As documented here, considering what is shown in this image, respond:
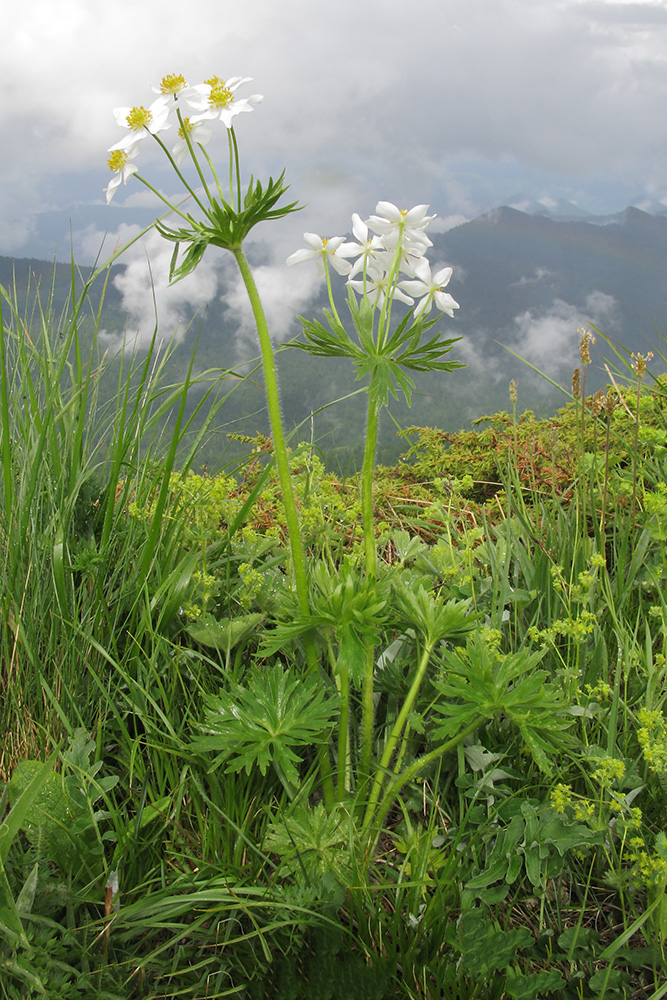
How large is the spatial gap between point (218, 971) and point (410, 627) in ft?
3.32

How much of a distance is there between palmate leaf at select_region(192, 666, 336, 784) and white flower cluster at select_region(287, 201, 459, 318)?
1.03m

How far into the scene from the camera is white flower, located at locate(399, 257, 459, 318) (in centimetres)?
176

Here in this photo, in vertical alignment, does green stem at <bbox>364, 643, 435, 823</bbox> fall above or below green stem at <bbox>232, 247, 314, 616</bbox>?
below

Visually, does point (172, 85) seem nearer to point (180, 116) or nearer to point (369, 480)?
point (180, 116)

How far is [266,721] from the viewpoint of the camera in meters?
1.66

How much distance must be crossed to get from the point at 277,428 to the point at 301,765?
1103mm

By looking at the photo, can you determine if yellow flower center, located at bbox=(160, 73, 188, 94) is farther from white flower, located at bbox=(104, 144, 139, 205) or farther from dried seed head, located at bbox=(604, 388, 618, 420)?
dried seed head, located at bbox=(604, 388, 618, 420)

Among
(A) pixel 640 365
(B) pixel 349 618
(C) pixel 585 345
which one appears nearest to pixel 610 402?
(A) pixel 640 365

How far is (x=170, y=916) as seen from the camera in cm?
154

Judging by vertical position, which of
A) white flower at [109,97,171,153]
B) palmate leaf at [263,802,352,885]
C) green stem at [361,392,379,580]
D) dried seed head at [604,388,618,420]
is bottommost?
palmate leaf at [263,802,352,885]

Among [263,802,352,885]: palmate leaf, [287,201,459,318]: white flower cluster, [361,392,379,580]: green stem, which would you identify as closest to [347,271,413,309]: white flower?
[287,201,459,318]: white flower cluster

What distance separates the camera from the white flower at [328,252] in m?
1.81

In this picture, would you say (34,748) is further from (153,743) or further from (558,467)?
(558,467)

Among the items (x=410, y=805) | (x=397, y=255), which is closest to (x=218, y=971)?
(x=410, y=805)
